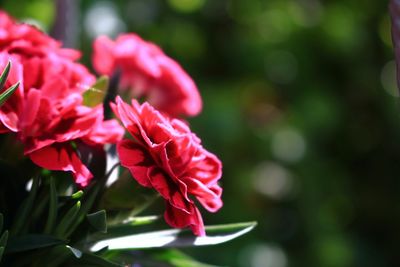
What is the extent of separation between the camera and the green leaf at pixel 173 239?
0.49 meters

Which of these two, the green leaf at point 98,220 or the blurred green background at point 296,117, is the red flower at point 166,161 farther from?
the blurred green background at point 296,117

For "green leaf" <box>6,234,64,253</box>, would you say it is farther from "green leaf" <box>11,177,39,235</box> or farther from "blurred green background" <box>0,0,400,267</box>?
"blurred green background" <box>0,0,400,267</box>

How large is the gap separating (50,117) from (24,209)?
0.20ft

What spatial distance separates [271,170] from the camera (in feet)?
5.45

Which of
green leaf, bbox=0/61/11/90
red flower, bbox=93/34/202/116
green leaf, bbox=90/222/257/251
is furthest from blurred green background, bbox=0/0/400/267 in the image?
green leaf, bbox=0/61/11/90

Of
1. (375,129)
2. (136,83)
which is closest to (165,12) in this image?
(375,129)

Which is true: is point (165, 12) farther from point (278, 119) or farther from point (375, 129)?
point (375, 129)

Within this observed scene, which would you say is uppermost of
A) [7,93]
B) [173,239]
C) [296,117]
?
[7,93]

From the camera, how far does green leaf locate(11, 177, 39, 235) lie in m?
0.46

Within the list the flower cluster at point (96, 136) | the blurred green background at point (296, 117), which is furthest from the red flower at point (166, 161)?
the blurred green background at point (296, 117)

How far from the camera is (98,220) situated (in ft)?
1.42

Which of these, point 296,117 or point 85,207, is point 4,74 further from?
point 296,117

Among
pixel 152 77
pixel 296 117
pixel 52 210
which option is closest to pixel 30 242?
pixel 52 210

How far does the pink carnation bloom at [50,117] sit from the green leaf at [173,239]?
51 millimetres
